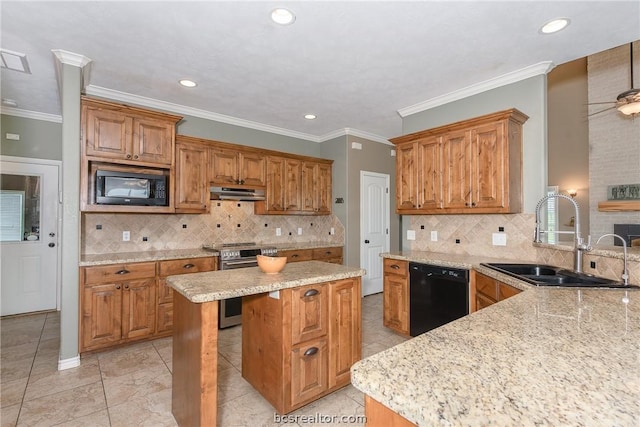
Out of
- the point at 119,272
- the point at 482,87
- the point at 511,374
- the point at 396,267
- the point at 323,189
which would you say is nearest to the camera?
the point at 511,374

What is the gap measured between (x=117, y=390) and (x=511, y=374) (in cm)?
283

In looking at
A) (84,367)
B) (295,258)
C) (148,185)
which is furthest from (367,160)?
(84,367)

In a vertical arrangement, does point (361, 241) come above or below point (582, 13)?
below

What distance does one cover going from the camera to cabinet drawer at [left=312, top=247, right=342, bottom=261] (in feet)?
15.5

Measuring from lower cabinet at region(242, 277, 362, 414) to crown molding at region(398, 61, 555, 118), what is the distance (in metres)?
2.56

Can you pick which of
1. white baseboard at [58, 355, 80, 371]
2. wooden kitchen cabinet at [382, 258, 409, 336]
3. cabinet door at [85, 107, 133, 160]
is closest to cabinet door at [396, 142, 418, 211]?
wooden kitchen cabinet at [382, 258, 409, 336]

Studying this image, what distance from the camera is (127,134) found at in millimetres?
3289

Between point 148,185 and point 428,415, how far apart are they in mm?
3641

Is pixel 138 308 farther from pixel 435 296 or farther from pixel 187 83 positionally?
pixel 435 296

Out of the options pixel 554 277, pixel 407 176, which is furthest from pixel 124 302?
pixel 554 277

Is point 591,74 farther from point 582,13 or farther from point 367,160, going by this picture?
point 582,13

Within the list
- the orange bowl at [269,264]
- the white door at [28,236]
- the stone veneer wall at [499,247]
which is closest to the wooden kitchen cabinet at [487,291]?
the stone veneer wall at [499,247]

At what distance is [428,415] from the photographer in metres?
0.64

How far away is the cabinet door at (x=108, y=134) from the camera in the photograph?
121 inches
